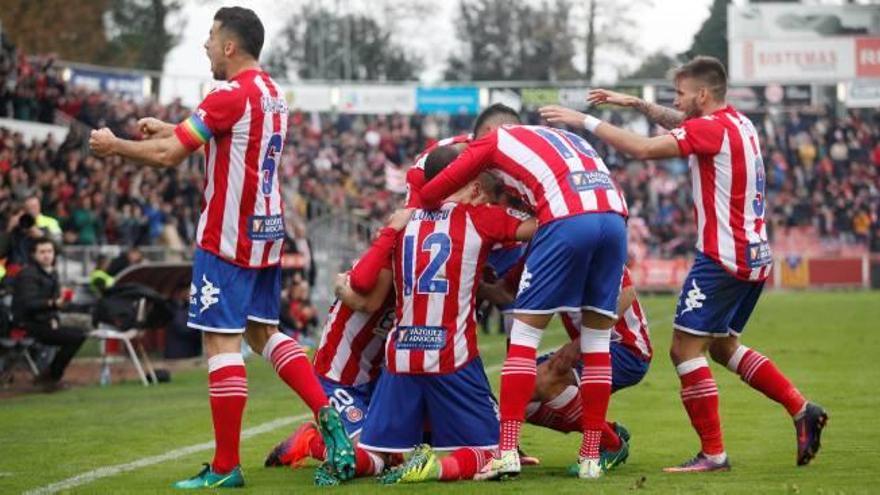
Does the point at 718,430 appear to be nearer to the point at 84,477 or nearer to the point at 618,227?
the point at 618,227

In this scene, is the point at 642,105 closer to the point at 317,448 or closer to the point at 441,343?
the point at 441,343

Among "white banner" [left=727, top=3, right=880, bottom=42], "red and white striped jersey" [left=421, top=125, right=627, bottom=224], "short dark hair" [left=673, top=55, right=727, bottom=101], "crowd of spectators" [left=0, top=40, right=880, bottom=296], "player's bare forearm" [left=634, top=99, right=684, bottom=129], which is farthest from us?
"white banner" [left=727, top=3, right=880, bottom=42]

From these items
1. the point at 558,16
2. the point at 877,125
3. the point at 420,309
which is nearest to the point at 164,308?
the point at 420,309

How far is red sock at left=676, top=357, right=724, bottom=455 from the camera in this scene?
8.87 meters

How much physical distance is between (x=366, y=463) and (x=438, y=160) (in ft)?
5.37

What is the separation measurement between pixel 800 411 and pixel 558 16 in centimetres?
6823

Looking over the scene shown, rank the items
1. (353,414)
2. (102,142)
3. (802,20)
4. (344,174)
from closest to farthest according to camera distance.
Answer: (102,142) < (353,414) < (344,174) < (802,20)

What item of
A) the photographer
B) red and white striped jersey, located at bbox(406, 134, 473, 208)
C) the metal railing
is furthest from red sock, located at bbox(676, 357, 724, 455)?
the metal railing

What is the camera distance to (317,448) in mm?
9250

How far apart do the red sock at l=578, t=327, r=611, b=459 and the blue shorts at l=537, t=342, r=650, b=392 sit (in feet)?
2.19

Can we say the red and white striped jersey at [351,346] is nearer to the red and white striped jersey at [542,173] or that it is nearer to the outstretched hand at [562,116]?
the red and white striped jersey at [542,173]

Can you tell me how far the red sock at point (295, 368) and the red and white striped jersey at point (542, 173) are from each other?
3.38ft

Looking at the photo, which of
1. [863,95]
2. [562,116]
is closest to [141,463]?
[562,116]

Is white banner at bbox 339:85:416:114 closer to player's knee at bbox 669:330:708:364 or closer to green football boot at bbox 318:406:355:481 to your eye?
player's knee at bbox 669:330:708:364
